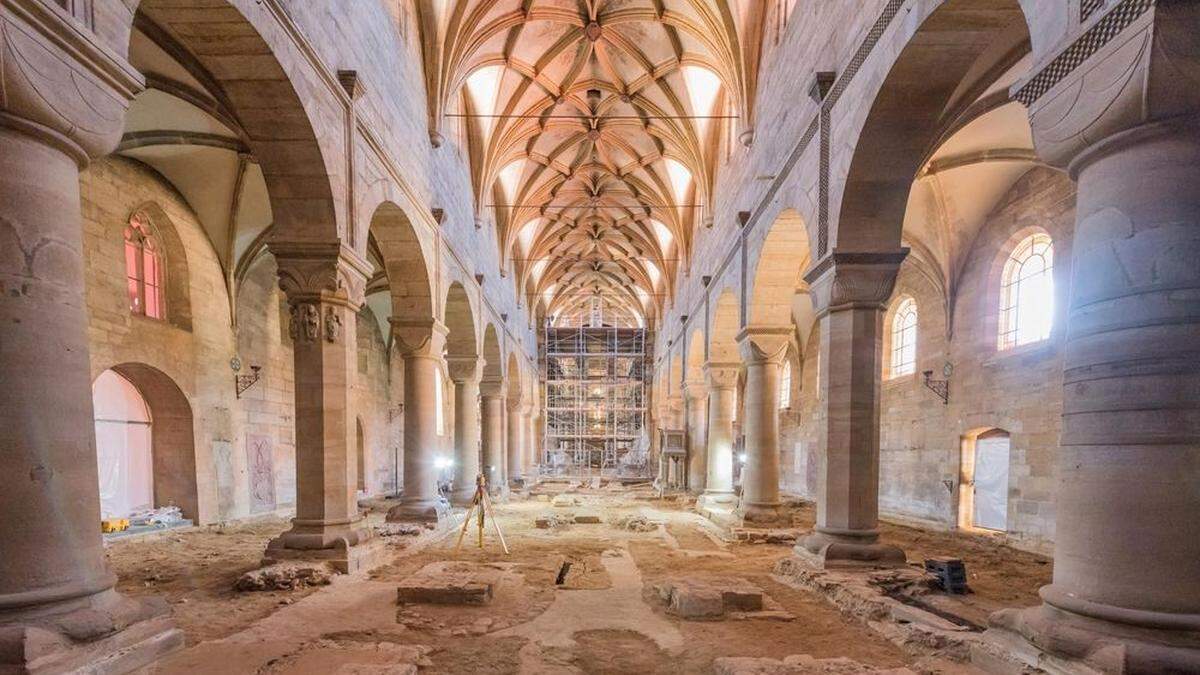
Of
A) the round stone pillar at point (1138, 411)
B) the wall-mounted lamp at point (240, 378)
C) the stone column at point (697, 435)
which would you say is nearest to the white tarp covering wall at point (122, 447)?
the wall-mounted lamp at point (240, 378)

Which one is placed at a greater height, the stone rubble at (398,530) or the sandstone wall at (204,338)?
the sandstone wall at (204,338)

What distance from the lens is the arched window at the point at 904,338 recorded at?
50.5ft

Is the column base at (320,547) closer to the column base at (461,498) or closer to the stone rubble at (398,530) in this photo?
the stone rubble at (398,530)

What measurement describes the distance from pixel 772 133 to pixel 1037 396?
23.8ft

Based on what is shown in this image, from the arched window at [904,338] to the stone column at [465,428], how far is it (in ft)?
39.0

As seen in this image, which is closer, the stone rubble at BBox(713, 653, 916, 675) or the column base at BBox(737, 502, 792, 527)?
the stone rubble at BBox(713, 653, 916, 675)

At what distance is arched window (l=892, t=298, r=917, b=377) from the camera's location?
15.4m

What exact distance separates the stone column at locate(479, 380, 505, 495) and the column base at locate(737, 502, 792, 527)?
32.3 feet

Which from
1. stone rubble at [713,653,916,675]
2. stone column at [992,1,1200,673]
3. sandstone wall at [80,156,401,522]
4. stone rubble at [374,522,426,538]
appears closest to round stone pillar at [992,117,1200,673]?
stone column at [992,1,1200,673]

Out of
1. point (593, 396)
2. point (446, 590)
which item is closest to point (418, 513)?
point (446, 590)

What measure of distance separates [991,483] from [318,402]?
43.7 ft

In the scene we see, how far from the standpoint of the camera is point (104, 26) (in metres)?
3.62

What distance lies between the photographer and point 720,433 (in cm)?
1580

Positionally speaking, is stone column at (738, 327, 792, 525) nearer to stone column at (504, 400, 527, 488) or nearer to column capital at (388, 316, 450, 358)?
column capital at (388, 316, 450, 358)
